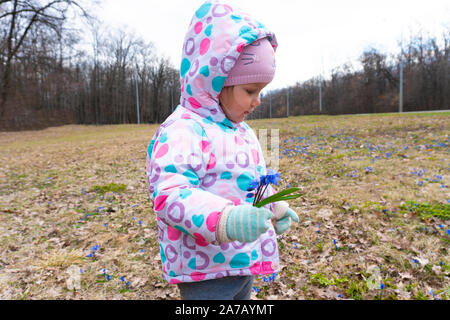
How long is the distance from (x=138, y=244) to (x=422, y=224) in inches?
160

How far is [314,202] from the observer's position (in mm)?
5332

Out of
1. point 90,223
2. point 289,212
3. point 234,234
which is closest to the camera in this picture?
point 234,234

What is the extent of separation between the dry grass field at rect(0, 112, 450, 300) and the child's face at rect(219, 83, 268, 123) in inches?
96.3

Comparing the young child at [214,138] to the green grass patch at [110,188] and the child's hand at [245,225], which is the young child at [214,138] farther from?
the green grass patch at [110,188]

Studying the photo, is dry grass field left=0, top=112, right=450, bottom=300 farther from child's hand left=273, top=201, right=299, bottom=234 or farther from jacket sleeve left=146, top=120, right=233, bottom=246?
jacket sleeve left=146, top=120, right=233, bottom=246

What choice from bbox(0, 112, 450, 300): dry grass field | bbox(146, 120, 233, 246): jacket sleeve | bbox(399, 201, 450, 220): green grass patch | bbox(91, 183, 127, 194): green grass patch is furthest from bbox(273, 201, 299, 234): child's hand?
bbox(91, 183, 127, 194): green grass patch

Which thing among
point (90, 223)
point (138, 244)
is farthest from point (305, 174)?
point (90, 223)

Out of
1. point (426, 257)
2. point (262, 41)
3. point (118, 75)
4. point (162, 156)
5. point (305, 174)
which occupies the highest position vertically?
point (118, 75)

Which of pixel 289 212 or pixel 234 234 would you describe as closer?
pixel 234 234

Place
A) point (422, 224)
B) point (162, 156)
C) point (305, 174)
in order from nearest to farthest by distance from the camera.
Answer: point (162, 156) < point (422, 224) < point (305, 174)

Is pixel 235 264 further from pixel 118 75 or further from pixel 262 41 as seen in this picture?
pixel 118 75

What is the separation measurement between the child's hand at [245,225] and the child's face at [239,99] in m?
0.58

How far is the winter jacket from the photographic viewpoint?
1296mm

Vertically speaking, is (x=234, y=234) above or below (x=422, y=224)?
above
